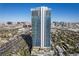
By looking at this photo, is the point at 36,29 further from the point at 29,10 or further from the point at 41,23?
the point at 29,10

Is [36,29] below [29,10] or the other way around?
below

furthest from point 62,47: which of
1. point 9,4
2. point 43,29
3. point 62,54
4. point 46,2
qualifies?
point 9,4

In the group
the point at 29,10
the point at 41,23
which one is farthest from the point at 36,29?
the point at 29,10

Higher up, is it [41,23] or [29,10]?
[29,10]

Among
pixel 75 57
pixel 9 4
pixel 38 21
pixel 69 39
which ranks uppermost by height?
pixel 9 4

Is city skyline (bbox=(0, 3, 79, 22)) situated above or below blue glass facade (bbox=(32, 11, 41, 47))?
above

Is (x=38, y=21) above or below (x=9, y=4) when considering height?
below

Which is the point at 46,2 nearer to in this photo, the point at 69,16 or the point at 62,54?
the point at 69,16

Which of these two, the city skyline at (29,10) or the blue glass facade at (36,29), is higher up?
the city skyline at (29,10)
